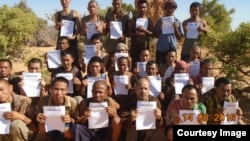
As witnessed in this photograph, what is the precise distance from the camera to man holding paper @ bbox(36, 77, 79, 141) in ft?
15.5

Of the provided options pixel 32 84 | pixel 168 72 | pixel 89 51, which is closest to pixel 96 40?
pixel 89 51

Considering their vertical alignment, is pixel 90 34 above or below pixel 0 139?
above

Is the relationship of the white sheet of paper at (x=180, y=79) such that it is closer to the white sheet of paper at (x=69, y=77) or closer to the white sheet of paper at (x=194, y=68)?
the white sheet of paper at (x=194, y=68)

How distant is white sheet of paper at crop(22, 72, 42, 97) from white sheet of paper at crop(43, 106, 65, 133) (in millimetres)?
Answer: 1023

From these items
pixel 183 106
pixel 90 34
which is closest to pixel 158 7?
pixel 90 34

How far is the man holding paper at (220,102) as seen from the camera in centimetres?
490

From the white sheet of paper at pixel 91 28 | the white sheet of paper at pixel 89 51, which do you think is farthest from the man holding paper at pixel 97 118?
the white sheet of paper at pixel 91 28

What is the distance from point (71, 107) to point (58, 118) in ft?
1.15

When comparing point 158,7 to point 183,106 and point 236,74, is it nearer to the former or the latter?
point 236,74

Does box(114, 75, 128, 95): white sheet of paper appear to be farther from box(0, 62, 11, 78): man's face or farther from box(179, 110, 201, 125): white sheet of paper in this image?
box(0, 62, 11, 78): man's face

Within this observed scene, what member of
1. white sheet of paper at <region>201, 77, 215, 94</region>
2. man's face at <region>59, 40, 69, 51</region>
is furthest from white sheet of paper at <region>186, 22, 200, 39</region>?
man's face at <region>59, 40, 69, 51</region>

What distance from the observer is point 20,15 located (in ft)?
43.3

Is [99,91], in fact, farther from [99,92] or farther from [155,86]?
[155,86]

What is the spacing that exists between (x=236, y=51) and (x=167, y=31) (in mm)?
2164
